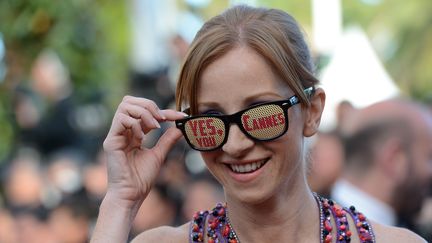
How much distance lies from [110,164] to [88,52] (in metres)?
10.8

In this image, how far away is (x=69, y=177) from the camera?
9180 mm

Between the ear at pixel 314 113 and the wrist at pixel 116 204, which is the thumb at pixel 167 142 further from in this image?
the ear at pixel 314 113

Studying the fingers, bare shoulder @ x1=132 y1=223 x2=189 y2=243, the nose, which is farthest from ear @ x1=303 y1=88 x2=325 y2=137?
bare shoulder @ x1=132 y1=223 x2=189 y2=243

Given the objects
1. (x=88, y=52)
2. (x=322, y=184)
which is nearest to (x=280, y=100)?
(x=322, y=184)

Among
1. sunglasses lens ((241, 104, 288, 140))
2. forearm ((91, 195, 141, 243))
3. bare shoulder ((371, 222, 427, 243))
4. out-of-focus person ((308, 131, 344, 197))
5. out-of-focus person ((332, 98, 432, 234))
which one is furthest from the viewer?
out-of-focus person ((308, 131, 344, 197))

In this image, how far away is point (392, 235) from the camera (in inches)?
149

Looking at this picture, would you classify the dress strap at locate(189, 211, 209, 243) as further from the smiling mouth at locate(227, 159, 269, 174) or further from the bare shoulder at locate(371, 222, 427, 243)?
the bare shoulder at locate(371, 222, 427, 243)

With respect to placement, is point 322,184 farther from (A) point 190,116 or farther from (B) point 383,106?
(A) point 190,116

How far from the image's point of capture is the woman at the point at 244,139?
350 cm

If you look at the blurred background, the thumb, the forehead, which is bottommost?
the blurred background

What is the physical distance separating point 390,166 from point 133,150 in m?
2.11

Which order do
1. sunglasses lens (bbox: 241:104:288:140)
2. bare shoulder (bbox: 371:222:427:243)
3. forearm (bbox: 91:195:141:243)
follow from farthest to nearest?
bare shoulder (bbox: 371:222:427:243), forearm (bbox: 91:195:141:243), sunglasses lens (bbox: 241:104:288:140)

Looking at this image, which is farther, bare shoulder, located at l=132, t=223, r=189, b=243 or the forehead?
bare shoulder, located at l=132, t=223, r=189, b=243

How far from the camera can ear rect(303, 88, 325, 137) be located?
3.67 metres
